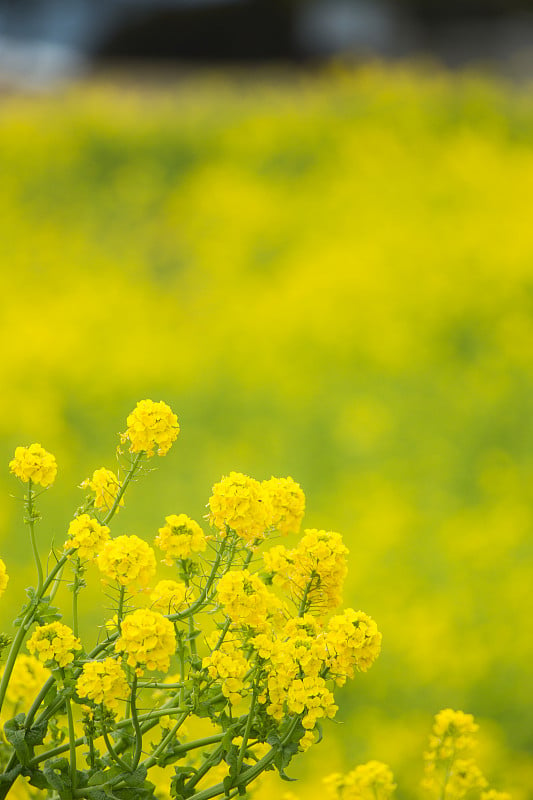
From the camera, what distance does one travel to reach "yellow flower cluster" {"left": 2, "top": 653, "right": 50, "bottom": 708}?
151cm

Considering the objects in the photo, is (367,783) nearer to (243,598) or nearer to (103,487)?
(243,598)

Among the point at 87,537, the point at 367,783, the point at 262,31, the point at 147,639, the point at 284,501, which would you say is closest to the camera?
the point at 147,639

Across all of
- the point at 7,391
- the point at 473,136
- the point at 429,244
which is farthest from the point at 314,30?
the point at 7,391

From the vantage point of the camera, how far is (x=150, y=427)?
4.16ft

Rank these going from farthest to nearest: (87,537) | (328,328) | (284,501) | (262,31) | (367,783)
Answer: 1. (262,31)
2. (328,328)
3. (367,783)
4. (284,501)
5. (87,537)

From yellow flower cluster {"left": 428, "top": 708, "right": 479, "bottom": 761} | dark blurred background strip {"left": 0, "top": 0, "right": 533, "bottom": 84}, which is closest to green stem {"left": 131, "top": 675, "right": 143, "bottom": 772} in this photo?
yellow flower cluster {"left": 428, "top": 708, "right": 479, "bottom": 761}

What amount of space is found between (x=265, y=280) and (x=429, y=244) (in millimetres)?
837

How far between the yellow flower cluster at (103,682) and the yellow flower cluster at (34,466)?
253 mm

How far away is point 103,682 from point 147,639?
9cm

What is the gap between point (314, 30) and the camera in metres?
6.67

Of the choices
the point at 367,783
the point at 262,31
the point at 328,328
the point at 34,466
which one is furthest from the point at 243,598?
the point at 262,31

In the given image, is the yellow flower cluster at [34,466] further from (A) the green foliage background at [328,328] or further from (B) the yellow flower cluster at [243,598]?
(A) the green foliage background at [328,328]

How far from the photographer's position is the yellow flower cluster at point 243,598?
3.83 feet

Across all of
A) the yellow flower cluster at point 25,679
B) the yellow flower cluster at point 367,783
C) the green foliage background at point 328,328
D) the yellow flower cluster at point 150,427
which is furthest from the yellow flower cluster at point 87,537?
the green foliage background at point 328,328
